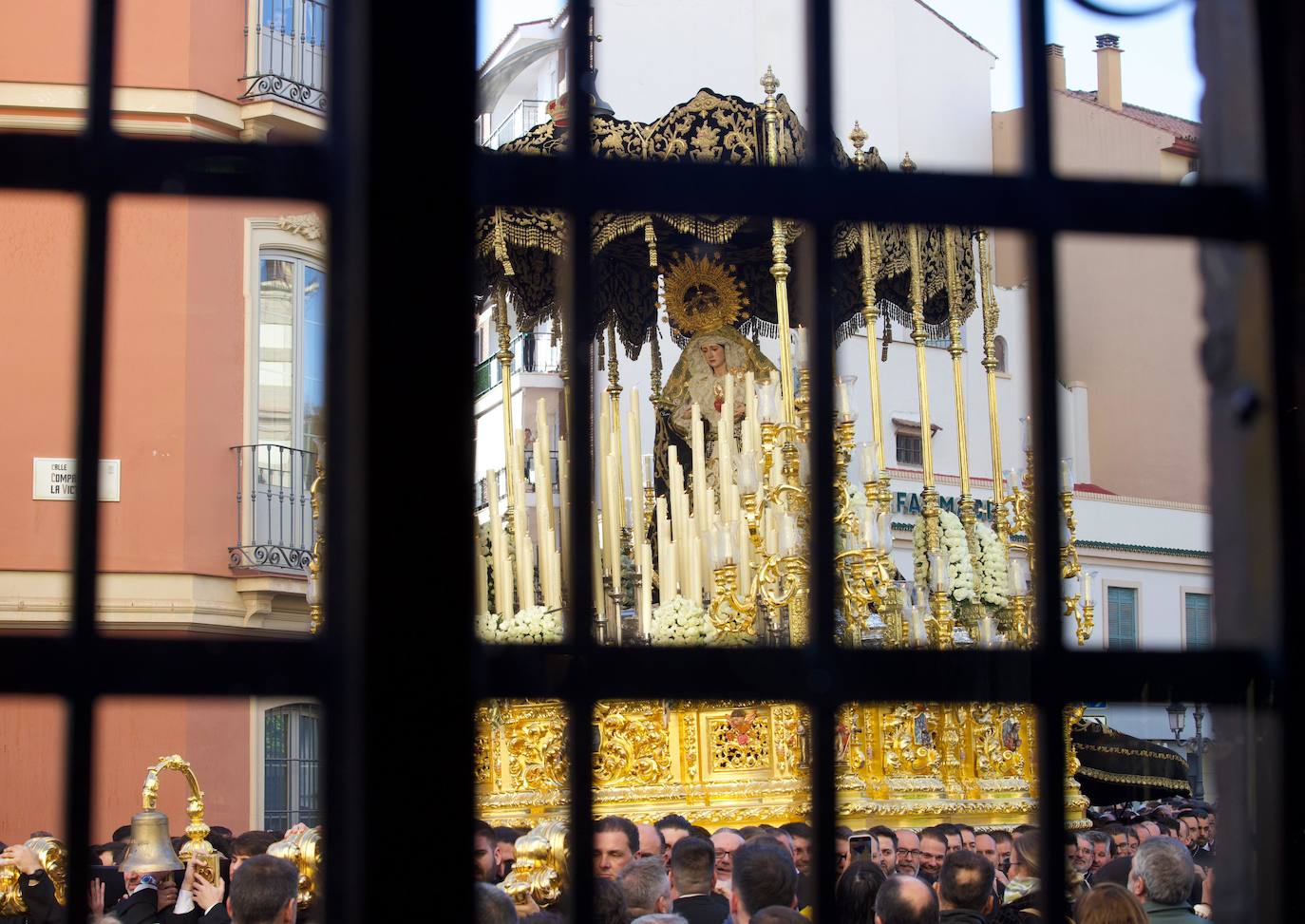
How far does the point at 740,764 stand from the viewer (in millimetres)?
5035

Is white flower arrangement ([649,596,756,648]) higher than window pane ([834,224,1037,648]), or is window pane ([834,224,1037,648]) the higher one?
window pane ([834,224,1037,648])

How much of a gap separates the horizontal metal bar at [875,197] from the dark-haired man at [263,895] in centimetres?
194

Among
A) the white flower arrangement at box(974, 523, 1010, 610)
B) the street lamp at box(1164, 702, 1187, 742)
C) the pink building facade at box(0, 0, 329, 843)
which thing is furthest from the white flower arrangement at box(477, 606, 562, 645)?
the pink building facade at box(0, 0, 329, 843)

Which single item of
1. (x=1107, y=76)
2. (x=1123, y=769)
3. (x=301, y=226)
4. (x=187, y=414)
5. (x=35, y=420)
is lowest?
(x=1123, y=769)

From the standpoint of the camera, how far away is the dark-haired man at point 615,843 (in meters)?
3.90

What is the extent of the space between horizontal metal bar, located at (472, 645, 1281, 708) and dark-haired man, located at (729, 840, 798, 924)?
1581mm

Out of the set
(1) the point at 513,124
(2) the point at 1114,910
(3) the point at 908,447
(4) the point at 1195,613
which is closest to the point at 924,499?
(2) the point at 1114,910

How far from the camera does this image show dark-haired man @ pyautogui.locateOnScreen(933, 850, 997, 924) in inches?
130

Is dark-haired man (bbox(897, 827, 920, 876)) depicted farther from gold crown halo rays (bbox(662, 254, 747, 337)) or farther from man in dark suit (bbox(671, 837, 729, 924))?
gold crown halo rays (bbox(662, 254, 747, 337))

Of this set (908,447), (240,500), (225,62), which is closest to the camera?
(240,500)

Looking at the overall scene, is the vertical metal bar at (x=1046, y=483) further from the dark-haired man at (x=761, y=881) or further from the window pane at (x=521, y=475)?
the window pane at (x=521, y=475)

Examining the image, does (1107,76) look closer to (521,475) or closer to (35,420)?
(35,420)

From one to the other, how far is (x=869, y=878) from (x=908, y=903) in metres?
0.42

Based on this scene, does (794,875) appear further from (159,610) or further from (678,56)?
(678,56)
